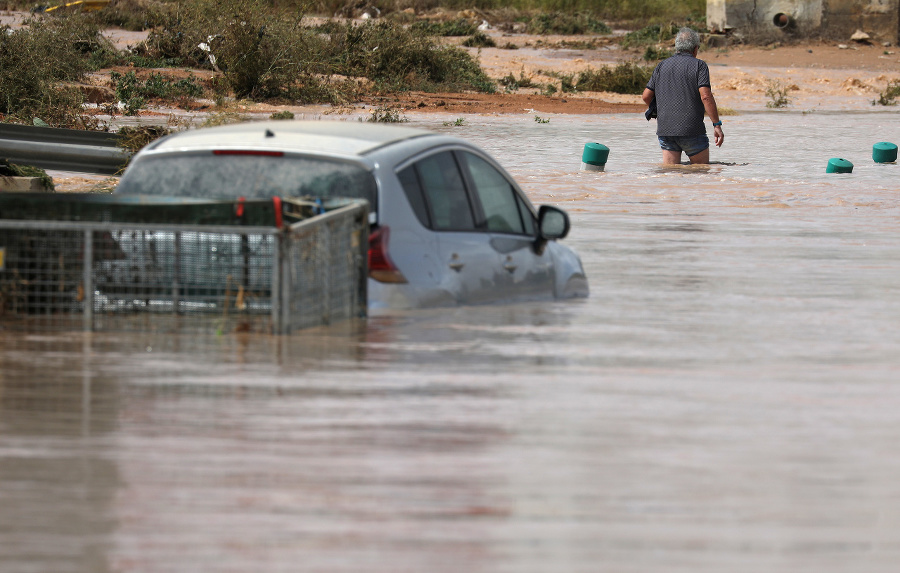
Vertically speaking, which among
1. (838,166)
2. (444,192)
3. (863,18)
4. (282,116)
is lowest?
(838,166)

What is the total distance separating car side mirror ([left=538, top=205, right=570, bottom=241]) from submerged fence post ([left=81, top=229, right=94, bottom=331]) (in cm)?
275

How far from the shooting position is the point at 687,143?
701 inches

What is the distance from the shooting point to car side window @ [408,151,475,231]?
819 cm

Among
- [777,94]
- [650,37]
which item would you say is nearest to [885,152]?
[777,94]

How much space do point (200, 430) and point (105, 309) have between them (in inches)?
74.5

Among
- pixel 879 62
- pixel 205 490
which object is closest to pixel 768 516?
pixel 205 490

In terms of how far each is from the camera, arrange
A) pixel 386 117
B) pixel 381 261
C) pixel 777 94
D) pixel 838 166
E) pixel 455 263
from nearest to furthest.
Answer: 1. pixel 381 261
2. pixel 455 263
3. pixel 838 166
4. pixel 386 117
5. pixel 777 94

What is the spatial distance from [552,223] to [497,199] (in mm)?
368

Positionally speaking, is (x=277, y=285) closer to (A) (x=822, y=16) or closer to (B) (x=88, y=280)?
(B) (x=88, y=280)

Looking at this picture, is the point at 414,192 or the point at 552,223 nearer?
the point at 414,192

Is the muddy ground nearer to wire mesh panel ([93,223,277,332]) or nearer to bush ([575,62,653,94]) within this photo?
bush ([575,62,653,94])

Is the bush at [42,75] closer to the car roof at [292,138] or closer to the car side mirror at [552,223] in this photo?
the car side mirror at [552,223]

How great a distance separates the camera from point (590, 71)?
1823 inches

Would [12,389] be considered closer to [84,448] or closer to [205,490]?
[84,448]
